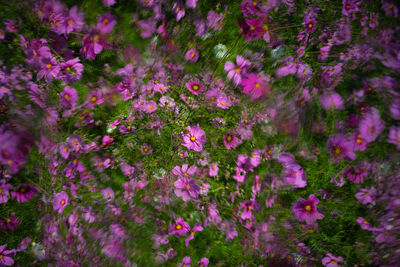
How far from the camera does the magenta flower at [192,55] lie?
1644 millimetres

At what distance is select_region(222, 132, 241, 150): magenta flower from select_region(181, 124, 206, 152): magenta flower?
0.51 feet

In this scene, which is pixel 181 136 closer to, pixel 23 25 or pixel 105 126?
pixel 105 126

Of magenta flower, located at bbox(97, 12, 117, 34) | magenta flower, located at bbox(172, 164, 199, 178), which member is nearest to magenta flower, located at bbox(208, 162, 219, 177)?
magenta flower, located at bbox(172, 164, 199, 178)

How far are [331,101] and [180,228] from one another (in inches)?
52.8

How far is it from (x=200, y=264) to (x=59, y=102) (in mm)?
1494

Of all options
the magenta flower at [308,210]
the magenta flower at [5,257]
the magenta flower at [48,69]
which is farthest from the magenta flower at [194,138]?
the magenta flower at [5,257]

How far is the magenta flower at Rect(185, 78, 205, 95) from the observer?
157 cm

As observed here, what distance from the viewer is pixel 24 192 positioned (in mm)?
1485

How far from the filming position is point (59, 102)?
159 cm

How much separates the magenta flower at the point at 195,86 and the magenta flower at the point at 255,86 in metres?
0.30

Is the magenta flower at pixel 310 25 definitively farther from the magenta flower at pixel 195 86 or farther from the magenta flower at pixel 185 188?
the magenta flower at pixel 185 188

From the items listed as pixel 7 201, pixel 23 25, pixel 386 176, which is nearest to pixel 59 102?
pixel 23 25

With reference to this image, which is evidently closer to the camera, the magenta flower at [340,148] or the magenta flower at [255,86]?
the magenta flower at [340,148]

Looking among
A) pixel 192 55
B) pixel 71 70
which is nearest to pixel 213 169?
pixel 192 55
